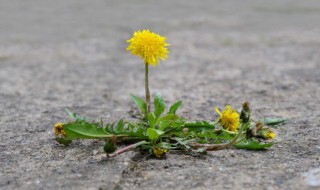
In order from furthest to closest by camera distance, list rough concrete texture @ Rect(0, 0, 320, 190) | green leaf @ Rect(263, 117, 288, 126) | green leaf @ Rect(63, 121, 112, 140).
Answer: green leaf @ Rect(263, 117, 288, 126) → green leaf @ Rect(63, 121, 112, 140) → rough concrete texture @ Rect(0, 0, 320, 190)

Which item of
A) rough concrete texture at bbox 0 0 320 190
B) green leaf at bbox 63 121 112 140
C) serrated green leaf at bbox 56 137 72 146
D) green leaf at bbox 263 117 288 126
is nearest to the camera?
rough concrete texture at bbox 0 0 320 190

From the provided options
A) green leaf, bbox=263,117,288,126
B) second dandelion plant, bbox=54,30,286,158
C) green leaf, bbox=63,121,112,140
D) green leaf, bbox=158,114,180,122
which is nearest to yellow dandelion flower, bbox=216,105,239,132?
second dandelion plant, bbox=54,30,286,158

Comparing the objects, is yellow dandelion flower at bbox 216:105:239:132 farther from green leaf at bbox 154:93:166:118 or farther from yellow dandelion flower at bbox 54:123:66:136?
yellow dandelion flower at bbox 54:123:66:136

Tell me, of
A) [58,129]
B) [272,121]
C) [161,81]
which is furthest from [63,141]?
[161,81]

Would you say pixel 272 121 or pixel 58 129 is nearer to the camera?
pixel 58 129

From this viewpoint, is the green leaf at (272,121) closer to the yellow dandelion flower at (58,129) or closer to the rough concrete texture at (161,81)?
the rough concrete texture at (161,81)

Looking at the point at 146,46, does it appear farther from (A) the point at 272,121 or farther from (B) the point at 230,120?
(A) the point at 272,121
